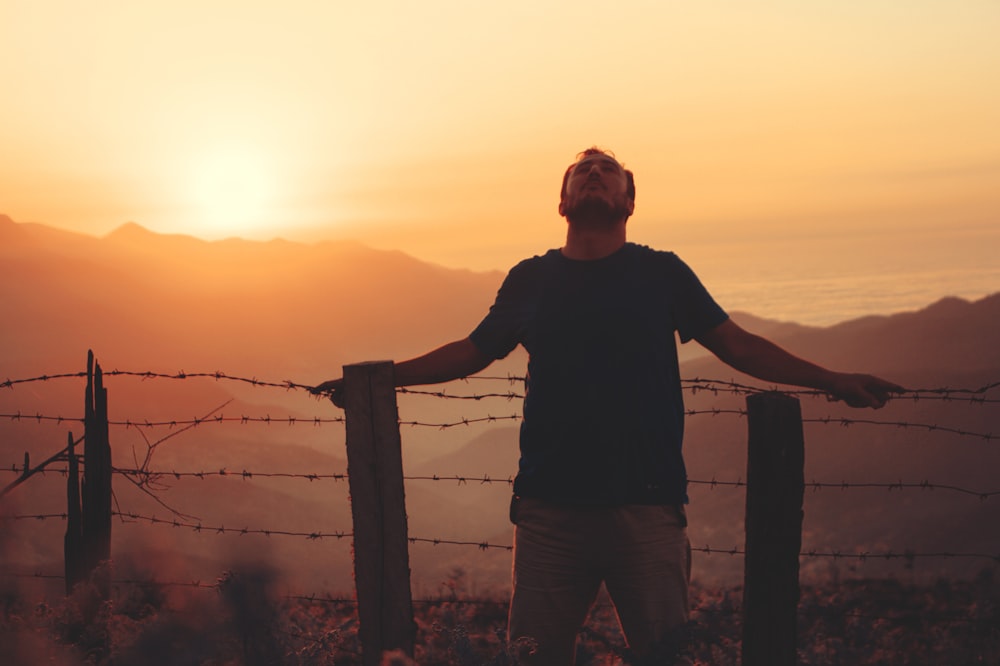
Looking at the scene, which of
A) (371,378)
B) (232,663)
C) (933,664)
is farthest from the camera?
(933,664)

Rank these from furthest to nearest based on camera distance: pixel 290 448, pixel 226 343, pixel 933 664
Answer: pixel 226 343
pixel 290 448
pixel 933 664

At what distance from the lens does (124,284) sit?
625ft

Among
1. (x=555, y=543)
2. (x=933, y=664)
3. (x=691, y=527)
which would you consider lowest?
(x=691, y=527)

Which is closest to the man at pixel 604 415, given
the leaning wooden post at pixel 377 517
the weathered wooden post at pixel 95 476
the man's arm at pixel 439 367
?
the man's arm at pixel 439 367

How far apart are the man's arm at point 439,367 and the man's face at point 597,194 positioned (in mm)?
702

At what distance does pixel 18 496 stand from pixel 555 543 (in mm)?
3620

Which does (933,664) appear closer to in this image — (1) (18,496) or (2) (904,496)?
(1) (18,496)

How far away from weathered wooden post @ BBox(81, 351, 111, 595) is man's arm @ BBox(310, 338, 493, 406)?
96.9 inches

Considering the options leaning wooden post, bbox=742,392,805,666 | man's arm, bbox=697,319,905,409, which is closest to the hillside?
leaning wooden post, bbox=742,392,805,666

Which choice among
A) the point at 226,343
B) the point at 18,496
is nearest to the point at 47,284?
the point at 226,343

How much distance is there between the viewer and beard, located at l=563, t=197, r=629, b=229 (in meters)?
3.48

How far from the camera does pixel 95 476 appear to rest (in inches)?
Answer: 234

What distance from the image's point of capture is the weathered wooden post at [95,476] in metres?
5.92

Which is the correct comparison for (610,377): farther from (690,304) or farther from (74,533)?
(74,533)
